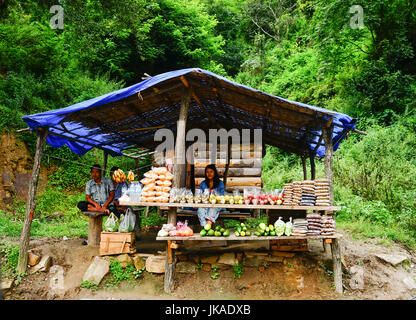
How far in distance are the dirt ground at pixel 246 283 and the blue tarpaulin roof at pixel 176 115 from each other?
3.00 metres

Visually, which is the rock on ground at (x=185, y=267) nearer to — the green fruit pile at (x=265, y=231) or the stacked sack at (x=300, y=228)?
the green fruit pile at (x=265, y=231)

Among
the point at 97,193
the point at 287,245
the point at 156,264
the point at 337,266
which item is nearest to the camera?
the point at 337,266

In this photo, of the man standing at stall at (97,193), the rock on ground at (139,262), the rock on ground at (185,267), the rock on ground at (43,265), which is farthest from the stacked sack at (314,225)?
the rock on ground at (43,265)

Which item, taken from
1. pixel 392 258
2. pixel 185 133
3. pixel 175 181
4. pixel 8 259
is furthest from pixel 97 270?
pixel 392 258

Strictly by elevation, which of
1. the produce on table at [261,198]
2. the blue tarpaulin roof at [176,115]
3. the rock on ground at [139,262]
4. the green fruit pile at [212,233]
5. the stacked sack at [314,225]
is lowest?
the rock on ground at [139,262]

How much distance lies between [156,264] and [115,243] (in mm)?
1057

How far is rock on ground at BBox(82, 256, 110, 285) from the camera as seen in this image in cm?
542

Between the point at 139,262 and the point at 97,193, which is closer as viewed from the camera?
the point at 139,262

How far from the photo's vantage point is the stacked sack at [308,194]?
5.22 meters

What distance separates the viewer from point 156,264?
5.61 metres

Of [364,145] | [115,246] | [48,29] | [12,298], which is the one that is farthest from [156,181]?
[48,29]

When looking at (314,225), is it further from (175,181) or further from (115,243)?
(115,243)

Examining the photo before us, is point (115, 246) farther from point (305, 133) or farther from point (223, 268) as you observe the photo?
point (305, 133)

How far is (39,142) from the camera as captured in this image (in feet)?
19.4
